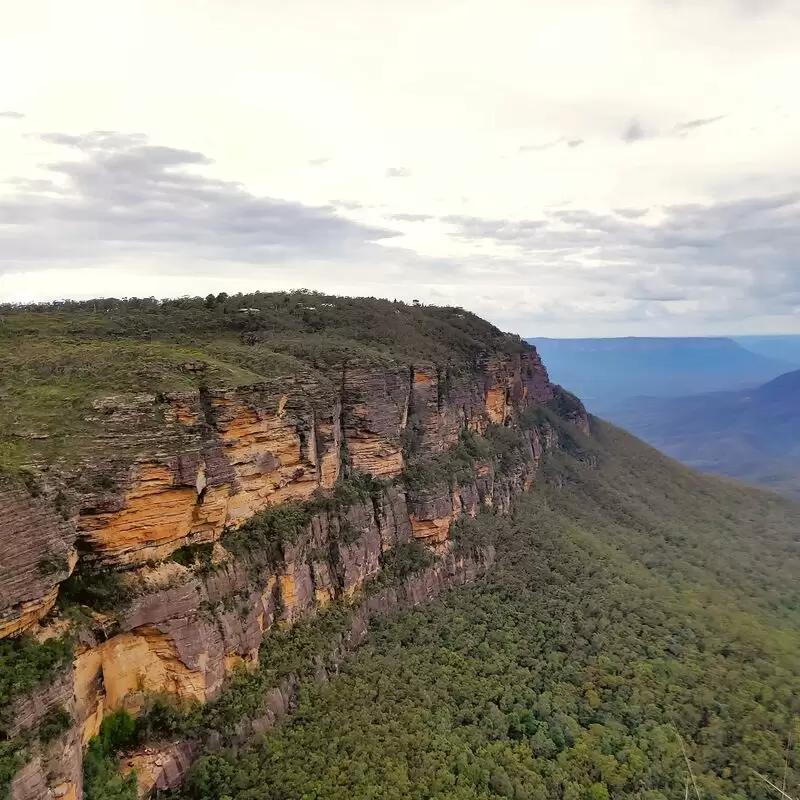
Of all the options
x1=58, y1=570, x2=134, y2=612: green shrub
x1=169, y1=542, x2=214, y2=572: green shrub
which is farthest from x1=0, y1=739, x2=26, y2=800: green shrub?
x1=169, y1=542, x2=214, y2=572: green shrub

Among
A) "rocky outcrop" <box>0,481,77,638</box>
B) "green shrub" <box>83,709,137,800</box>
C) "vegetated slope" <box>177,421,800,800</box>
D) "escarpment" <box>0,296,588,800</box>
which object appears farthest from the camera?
"vegetated slope" <box>177,421,800,800</box>

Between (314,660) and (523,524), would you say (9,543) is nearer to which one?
(314,660)

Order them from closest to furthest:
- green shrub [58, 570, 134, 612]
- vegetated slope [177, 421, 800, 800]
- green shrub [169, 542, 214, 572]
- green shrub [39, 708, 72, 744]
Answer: green shrub [39, 708, 72, 744], green shrub [58, 570, 134, 612], green shrub [169, 542, 214, 572], vegetated slope [177, 421, 800, 800]

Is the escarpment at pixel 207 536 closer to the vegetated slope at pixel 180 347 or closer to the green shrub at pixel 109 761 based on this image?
the green shrub at pixel 109 761

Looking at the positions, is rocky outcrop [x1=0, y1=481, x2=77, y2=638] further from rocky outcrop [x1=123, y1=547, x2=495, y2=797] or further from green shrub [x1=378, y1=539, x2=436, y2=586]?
green shrub [x1=378, y1=539, x2=436, y2=586]

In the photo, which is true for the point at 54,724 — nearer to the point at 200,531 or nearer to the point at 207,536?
the point at 200,531

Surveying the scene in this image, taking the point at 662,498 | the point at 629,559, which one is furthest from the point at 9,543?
the point at 662,498

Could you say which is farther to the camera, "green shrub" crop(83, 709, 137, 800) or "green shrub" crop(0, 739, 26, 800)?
"green shrub" crop(83, 709, 137, 800)
